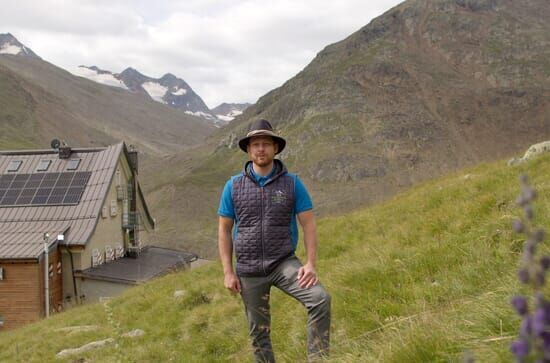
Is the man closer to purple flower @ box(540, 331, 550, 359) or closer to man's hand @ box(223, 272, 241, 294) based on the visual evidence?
man's hand @ box(223, 272, 241, 294)

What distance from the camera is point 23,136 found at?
16150 centimetres

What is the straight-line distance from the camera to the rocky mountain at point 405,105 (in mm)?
76062

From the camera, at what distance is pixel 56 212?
3266 cm

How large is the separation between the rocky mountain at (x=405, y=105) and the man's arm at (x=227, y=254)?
55.2 meters

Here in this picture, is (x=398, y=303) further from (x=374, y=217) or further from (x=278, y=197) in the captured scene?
(x=374, y=217)

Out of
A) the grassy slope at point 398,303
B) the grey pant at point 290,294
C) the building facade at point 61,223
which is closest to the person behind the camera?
the grassy slope at point 398,303

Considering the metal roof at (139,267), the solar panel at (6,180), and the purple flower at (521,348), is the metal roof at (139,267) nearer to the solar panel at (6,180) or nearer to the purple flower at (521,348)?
the solar panel at (6,180)

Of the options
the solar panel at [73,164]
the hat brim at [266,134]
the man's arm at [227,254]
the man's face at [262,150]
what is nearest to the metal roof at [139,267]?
the solar panel at [73,164]

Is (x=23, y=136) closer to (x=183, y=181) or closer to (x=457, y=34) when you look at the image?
(x=183, y=181)

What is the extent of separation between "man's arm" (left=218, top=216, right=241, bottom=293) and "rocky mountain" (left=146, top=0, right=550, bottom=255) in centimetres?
5519

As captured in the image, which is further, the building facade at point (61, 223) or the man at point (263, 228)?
the building facade at point (61, 223)

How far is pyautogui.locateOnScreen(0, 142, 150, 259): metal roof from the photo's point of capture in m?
29.4

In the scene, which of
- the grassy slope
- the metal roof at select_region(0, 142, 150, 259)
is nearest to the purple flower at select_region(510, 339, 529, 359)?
the grassy slope

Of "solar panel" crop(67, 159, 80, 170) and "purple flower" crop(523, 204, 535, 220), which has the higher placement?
"solar panel" crop(67, 159, 80, 170)
